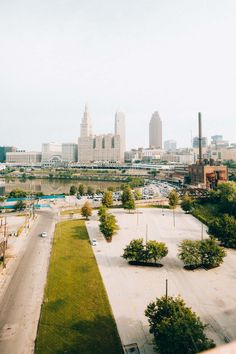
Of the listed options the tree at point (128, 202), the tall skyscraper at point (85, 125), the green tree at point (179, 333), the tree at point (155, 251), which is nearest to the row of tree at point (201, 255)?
the tree at point (155, 251)

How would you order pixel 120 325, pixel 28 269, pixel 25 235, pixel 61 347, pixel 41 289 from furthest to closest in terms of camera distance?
pixel 25 235
pixel 28 269
pixel 41 289
pixel 120 325
pixel 61 347

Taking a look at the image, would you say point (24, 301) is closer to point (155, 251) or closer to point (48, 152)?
point (155, 251)

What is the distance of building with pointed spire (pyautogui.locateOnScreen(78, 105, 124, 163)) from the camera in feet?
547

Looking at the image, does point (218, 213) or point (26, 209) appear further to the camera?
point (26, 209)

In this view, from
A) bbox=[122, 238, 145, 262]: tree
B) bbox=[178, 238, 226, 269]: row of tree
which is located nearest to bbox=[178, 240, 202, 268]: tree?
bbox=[178, 238, 226, 269]: row of tree

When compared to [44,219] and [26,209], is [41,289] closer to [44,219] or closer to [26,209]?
[44,219]

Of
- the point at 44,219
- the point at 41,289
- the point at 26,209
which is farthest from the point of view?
the point at 26,209

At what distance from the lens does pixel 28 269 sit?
21.9 m

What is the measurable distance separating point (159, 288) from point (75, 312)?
6.30 metres

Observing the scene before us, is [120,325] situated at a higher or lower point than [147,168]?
lower

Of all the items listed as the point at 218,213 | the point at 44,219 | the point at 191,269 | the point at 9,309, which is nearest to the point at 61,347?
the point at 9,309

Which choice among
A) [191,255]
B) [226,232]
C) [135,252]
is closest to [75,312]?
[135,252]

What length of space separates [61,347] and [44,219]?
28751 millimetres

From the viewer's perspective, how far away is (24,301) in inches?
675
